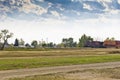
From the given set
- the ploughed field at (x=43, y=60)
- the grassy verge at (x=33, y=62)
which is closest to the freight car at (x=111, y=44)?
the ploughed field at (x=43, y=60)

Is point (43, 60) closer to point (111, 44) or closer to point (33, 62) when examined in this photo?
point (33, 62)

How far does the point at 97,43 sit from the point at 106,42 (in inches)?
207

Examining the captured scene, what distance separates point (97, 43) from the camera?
196375 millimetres

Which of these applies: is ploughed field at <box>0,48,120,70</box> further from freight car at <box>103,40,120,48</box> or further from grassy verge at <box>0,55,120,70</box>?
freight car at <box>103,40,120,48</box>

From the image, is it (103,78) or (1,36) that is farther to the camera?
(1,36)

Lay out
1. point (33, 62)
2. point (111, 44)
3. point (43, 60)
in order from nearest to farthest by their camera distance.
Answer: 1. point (33, 62)
2. point (43, 60)
3. point (111, 44)

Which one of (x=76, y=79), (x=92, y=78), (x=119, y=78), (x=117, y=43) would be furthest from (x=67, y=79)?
(x=117, y=43)

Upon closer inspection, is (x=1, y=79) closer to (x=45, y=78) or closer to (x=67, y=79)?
(x=45, y=78)

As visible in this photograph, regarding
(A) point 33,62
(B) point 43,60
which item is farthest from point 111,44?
(A) point 33,62

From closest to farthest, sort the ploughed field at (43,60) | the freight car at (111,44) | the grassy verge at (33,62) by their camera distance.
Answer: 1. the grassy verge at (33,62)
2. the ploughed field at (43,60)
3. the freight car at (111,44)

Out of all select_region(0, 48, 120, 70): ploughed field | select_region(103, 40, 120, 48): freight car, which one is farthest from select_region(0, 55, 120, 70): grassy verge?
select_region(103, 40, 120, 48): freight car

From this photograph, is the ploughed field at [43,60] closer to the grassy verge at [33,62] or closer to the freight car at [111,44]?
the grassy verge at [33,62]

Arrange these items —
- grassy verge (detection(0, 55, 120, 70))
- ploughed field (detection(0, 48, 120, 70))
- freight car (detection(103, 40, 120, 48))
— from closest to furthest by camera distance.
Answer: grassy verge (detection(0, 55, 120, 70)) < ploughed field (detection(0, 48, 120, 70)) < freight car (detection(103, 40, 120, 48))

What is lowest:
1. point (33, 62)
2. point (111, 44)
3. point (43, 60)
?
point (33, 62)
